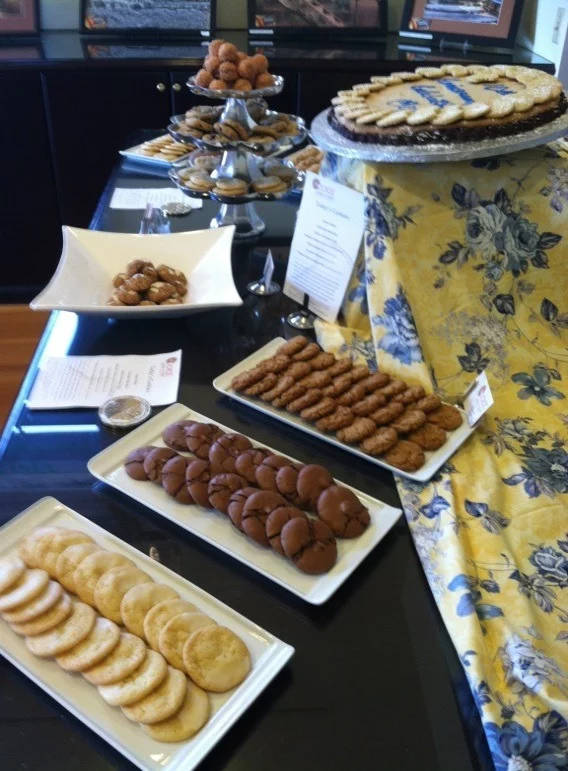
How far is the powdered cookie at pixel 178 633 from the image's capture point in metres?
0.67

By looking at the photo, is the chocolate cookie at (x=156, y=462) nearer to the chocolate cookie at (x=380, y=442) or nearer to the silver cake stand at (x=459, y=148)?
the chocolate cookie at (x=380, y=442)

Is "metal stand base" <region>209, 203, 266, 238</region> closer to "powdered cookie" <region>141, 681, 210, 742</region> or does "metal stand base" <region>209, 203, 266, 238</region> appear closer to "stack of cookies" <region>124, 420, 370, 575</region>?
"stack of cookies" <region>124, 420, 370, 575</region>

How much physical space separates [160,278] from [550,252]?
0.74m

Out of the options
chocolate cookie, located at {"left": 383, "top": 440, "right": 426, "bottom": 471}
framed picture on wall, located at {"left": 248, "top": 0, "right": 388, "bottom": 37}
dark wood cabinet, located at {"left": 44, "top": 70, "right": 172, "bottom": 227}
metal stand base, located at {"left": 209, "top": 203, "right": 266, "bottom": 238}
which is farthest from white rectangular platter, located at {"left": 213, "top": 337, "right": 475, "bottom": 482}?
framed picture on wall, located at {"left": 248, "top": 0, "right": 388, "bottom": 37}

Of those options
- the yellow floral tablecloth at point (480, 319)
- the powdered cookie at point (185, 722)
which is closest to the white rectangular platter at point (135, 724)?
the powdered cookie at point (185, 722)

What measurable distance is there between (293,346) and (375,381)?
166mm

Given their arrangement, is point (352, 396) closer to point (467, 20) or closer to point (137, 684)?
point (137, 684)

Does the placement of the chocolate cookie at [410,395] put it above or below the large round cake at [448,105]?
below

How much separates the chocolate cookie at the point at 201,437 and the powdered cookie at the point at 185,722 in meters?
0.35

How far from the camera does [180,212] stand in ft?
5.66

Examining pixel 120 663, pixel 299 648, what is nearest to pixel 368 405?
pixel 299 648

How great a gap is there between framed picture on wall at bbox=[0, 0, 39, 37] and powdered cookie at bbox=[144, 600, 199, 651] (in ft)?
9.31

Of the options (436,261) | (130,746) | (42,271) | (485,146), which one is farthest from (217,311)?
(42,271)

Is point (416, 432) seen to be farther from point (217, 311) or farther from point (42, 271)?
point (42, 271)
